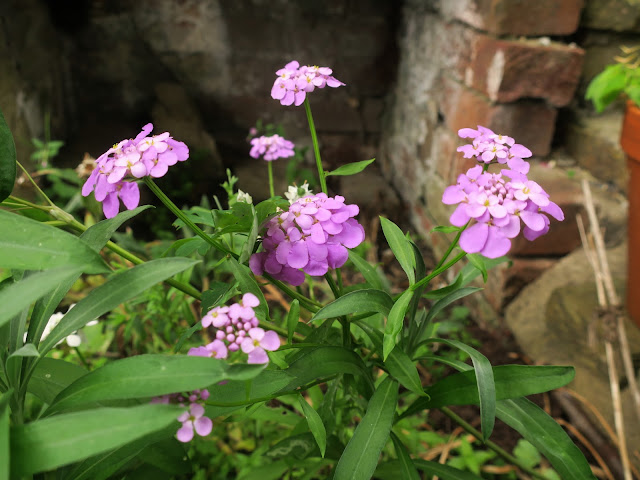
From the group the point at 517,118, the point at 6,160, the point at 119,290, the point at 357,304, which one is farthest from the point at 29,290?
the point at 517,118

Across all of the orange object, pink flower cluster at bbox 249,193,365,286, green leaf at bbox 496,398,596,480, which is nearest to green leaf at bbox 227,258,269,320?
pink flower cluster at bbox 249,193,365,286

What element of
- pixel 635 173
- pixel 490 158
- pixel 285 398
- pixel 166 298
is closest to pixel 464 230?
pixel 490 158

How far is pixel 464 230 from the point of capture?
0.61 metres

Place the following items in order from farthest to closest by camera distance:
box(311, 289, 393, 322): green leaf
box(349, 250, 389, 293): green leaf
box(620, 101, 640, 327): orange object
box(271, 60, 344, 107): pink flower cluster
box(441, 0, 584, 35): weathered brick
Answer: box(441, 0, 584, 35): weathered brick, box(620, 101, 640, 327): orange object, box(349, 250, 389, 293): green leaf, box(271, 60, 344, 107): pink flower cluster, box(311, 289, 393, 322): green leaf

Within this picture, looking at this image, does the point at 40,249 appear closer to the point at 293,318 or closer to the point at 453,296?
the point at 293,318

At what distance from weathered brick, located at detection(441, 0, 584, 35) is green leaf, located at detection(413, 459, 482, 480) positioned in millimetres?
1411

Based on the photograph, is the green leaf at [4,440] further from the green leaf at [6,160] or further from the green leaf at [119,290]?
the green leaf at [6,160]

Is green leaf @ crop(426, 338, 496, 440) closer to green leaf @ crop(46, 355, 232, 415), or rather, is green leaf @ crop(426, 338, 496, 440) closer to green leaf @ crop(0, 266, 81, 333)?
green leaf @ crop(46, 355, 232, 415)

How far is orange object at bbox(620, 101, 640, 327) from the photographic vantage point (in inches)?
53.7

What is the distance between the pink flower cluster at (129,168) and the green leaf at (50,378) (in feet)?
0.89

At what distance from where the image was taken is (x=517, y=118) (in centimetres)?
182

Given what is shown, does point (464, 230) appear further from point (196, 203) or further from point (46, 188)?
point (46, 188)

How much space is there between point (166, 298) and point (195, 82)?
197cm

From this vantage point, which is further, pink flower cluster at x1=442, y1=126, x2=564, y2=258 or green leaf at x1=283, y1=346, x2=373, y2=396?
green leaf at x1=283, y1=346, x2=373, y2=396
